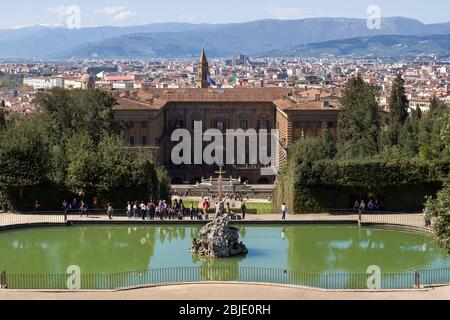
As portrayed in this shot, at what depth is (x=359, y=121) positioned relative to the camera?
235 feet

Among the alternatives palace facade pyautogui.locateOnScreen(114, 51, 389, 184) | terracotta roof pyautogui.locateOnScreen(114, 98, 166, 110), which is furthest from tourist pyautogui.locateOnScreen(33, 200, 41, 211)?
terracotta roof pyautogui.locateOnScreen(114, 98, 166, 110)

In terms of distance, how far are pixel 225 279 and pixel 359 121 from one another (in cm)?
4144

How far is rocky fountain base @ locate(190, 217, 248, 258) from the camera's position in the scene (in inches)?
1384

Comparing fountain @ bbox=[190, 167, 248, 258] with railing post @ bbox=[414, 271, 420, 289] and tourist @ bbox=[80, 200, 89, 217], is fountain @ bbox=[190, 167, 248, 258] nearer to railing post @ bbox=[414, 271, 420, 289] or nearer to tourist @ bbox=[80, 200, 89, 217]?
railing post @ bbox=[414, 271, 420, 289]

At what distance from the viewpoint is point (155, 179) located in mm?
50500

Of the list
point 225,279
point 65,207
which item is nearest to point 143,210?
point 65,207

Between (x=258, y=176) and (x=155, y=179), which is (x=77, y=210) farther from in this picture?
(x=258, y=176)

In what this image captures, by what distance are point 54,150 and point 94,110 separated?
42.8 ft

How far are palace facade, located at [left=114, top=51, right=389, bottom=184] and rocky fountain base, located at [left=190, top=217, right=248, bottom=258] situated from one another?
46094mm

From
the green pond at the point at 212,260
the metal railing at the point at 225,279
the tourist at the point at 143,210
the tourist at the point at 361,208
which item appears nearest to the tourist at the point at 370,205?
the tourist at the point at 361,208

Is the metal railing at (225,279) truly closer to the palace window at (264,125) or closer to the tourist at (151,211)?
the tourist at (151,211)

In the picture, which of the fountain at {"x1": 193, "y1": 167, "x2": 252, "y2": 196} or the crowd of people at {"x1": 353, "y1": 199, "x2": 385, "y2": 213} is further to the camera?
the fountain at {"x1": 193, "y1": 167, "x2": 252, "y2": 196}

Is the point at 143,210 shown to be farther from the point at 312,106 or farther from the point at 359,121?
the point at 312,106
